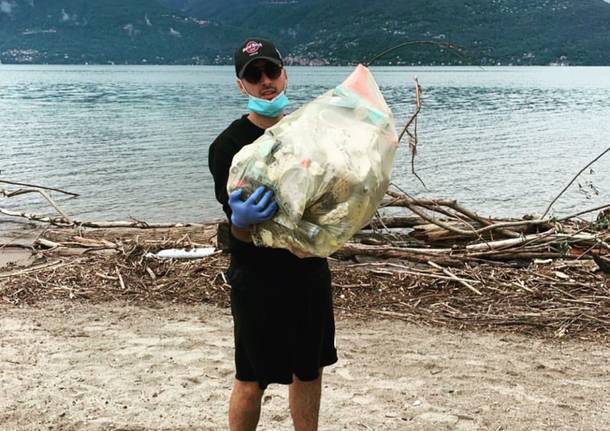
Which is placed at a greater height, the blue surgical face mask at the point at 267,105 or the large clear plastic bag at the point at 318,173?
the blue surgical face mask at the point at 267,105

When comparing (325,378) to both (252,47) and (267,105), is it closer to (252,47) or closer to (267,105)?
(267,105)

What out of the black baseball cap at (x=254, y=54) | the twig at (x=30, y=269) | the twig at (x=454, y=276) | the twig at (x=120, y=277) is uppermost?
the black baseball cap at (x=254, y=54)

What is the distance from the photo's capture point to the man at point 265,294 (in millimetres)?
2656

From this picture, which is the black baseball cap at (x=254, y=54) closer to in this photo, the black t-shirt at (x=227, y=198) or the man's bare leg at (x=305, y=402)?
the black t-shirt at (x=227, y=198)

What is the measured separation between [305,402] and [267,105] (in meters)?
→ 1.32

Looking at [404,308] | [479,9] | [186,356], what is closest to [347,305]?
[404,308]

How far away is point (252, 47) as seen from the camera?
8.96 ft

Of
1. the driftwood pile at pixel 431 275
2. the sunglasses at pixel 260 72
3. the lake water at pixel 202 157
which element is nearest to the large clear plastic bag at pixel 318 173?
the sunglasses at pixel 260 72

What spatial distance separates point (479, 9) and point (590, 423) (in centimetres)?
15950

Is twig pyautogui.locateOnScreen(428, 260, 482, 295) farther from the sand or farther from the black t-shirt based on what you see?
the black t-shirt

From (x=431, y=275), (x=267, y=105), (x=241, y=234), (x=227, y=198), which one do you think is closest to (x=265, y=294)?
(x=241, y=234)

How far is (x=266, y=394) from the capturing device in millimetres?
4102

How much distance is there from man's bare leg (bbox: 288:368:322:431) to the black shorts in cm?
6

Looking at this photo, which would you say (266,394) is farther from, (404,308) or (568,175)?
(568,175)
